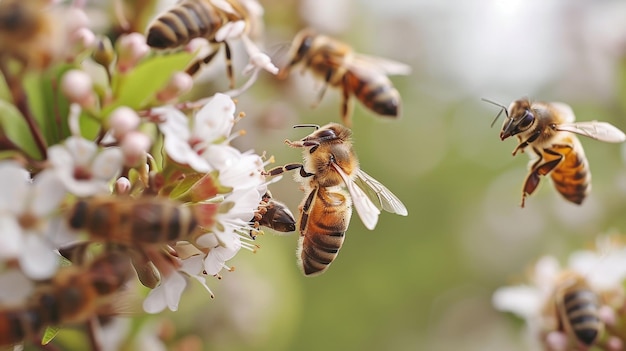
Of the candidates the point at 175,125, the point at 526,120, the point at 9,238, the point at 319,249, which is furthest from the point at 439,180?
the point at 9,238

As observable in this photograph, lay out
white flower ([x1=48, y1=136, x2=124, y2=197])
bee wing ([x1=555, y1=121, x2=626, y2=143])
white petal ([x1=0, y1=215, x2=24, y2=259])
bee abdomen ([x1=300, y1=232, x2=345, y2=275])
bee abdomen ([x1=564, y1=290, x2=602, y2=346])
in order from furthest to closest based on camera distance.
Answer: bee abdomen ([x1=564, y1=290, x2=602, y2=346]), bee wing ([x1=555, y1=121, x2=626, y2=143]), bee abdomen ([x1=300, y1=232, x2=345, y2=275]), white flower ([x1=48, y1=136, x2=124, y2=197]), white petal ([x1=0, y1=215, x2=24, y2=259])

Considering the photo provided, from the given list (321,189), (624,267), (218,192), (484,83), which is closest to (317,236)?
(321,189)

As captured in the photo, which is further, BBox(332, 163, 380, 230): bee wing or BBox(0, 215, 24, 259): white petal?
BBox(332, 163, 380, 230): bee wing

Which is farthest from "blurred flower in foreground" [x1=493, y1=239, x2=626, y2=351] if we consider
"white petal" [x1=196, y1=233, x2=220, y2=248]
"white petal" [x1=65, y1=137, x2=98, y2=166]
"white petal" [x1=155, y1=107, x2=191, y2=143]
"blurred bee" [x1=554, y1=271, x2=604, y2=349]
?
"white petal" [x1=65, y1=137, x2=98, y2=166]

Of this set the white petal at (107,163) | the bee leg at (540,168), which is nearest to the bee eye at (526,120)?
the bee leg at (540,168)

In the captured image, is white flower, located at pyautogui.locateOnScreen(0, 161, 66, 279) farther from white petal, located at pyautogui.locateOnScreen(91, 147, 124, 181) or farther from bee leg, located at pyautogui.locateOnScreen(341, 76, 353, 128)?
bee leg, located at pyautogui.locateOnScreen(341, 76, 353, 128)

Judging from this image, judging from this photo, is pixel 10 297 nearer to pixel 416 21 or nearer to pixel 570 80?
pixel 570 80

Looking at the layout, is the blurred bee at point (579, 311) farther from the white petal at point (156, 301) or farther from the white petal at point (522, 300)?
the white petal at point (156, 301)
